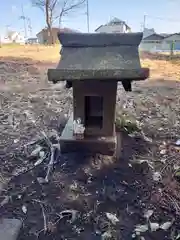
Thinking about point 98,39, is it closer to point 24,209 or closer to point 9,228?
point 24,209

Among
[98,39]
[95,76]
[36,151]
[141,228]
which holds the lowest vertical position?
[141,228]

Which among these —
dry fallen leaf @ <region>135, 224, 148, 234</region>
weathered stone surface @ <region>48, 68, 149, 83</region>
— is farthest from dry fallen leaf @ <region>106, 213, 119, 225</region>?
weathered stone surface @ <region>48, 68, 149, 83</region>

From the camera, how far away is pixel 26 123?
3.41 metres

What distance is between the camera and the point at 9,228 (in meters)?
1.80

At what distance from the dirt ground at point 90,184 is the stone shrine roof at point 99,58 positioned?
836 millimetres

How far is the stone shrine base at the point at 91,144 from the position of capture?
7.73 ft

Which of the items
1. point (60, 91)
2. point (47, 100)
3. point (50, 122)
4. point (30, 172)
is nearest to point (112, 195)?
point (30, 172)

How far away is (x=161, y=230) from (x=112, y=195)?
451 mm

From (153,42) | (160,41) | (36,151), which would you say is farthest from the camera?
(160,41)

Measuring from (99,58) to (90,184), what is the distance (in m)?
1.04

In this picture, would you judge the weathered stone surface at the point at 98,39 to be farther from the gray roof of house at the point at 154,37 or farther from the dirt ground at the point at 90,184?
the gray roof of house at the point at 154,37

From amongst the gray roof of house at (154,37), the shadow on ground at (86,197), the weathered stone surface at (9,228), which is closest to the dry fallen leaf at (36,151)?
the shadow on ground at (86,197)

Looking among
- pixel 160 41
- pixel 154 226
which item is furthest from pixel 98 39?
pixel 160 41

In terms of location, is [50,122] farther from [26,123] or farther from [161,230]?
[161,230]
